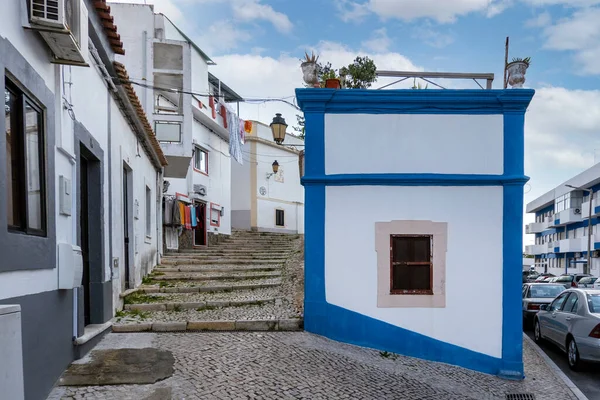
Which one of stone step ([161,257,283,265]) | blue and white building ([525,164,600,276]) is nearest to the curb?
stone step ([161,257,283,265])

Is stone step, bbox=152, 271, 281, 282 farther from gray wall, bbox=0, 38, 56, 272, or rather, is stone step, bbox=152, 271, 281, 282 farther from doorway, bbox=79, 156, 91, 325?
gray wall, bbox=0, 38, 56, 272

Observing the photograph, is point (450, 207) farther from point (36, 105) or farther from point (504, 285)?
point (36, 105)

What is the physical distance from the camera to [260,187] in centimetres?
2212

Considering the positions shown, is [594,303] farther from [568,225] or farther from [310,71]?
[568,225]

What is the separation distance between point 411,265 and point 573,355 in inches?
146

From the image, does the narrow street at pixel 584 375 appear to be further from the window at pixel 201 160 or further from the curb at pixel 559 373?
the window at pixel 201 160

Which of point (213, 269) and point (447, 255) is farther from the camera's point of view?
point (213, 269)

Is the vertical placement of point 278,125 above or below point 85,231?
above

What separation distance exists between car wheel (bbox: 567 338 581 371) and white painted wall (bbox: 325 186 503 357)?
81.8 inches

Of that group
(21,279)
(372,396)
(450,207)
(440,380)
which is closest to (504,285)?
(450,207)

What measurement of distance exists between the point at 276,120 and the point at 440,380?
260 inches

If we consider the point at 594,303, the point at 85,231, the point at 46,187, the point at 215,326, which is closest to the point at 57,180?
the point at 46,187

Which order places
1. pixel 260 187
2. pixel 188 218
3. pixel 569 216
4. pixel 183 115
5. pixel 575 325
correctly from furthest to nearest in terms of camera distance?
pixel 569 216 → pixel 260 187 → pixel 188 218 → pixel 183 115 → pixel 575 325

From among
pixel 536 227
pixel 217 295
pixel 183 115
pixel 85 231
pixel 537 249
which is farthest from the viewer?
pixel 536 227
